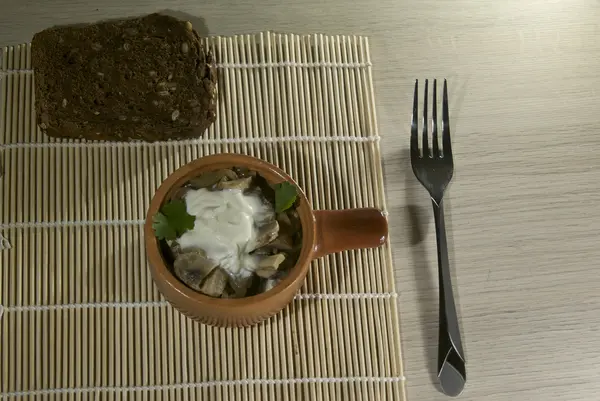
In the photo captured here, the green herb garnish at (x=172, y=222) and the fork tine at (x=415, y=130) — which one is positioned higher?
the fork tine at (x=415, y=130)

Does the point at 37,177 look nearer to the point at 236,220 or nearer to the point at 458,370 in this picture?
the point at 236,220

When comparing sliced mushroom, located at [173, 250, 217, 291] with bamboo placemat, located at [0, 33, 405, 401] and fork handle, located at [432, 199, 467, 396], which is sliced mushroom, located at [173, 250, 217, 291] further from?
fork handle, located at [432, 199, 467, 396]

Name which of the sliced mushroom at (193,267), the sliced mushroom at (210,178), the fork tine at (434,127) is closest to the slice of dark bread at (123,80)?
the sliced mushroom at (210,178)

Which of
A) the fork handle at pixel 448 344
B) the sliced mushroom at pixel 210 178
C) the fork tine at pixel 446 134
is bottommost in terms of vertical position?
the fork handle at pixel 448 344

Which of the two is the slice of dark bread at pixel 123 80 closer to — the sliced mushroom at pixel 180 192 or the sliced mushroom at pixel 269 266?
the sliced mushroom at pixel 180 192

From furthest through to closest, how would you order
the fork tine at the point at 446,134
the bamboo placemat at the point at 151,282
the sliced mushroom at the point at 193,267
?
the fork tine at the point at 446,134
the bamboo placemat at the point at 151,282
the sliced mushroom at the point at 193,267

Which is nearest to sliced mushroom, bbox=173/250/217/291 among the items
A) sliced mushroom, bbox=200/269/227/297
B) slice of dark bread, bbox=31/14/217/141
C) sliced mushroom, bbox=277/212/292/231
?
sliced mushroom, bbox=200/269/227/297
